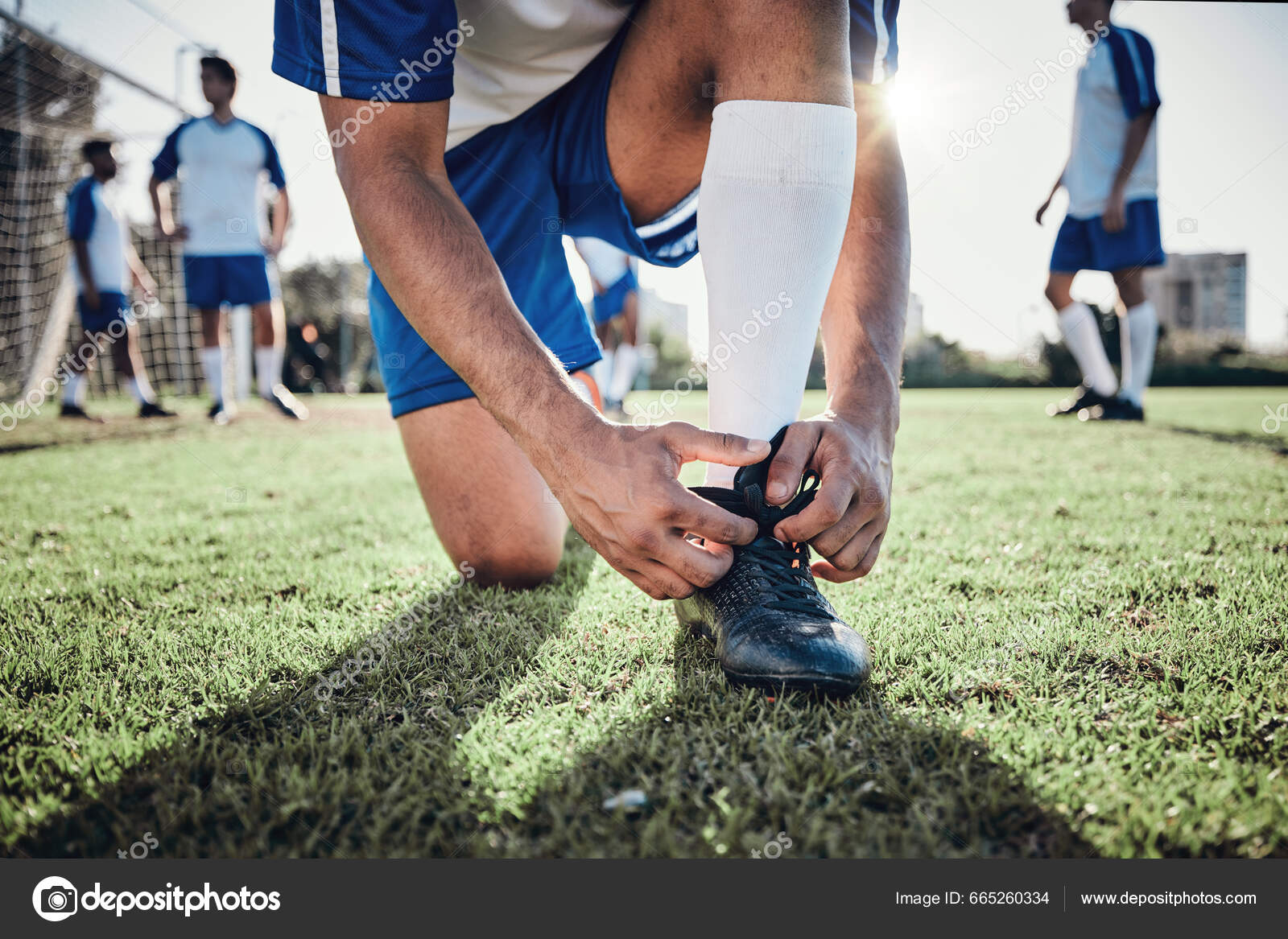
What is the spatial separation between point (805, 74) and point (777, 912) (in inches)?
44.3

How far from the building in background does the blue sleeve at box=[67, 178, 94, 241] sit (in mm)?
36516

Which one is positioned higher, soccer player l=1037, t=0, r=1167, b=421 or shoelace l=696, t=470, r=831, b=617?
soccer player l=1037, t=0, r=1167, b=421

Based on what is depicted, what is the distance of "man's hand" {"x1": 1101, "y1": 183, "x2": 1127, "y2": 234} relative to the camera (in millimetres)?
4734

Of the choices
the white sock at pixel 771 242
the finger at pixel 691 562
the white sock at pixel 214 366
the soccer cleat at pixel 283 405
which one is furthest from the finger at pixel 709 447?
the white sock at pixel 214 366

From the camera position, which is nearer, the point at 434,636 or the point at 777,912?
the point at 777,912

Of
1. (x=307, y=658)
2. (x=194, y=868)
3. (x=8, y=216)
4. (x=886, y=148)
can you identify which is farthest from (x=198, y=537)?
(x=8, y=216)

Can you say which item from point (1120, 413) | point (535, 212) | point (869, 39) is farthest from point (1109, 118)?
point (535, 212)

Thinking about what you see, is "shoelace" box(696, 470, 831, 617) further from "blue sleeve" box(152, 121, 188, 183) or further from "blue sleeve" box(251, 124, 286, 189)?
"blue sleeve" box(152, 121, 188, 183)

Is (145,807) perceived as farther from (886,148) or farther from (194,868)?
(886,148)

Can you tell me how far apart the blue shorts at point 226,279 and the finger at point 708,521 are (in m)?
5.83

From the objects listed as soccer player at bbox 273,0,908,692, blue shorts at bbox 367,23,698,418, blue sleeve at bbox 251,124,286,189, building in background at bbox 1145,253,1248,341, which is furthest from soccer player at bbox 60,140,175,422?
building in background at bbox 1145,253,1248,341

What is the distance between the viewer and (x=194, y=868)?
0.68m

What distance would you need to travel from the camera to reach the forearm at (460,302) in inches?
36.5

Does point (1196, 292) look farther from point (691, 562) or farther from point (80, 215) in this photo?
point (691, 562)
